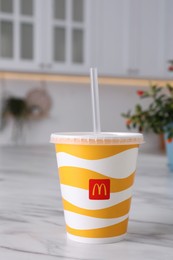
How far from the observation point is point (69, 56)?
2.90 m

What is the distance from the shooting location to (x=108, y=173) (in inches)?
26.4

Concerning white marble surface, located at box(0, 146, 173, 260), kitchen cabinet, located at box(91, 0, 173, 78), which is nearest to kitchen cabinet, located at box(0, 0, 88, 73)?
kitchen cabinet, located at box(91, 0, 173, 78)

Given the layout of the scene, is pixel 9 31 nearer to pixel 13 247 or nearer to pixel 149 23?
pixel 149 23

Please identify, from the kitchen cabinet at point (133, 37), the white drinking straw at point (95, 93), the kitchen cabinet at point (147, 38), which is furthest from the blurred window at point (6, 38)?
the white drinking straw at point (95, 93)

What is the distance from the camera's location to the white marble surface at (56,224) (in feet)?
2.07

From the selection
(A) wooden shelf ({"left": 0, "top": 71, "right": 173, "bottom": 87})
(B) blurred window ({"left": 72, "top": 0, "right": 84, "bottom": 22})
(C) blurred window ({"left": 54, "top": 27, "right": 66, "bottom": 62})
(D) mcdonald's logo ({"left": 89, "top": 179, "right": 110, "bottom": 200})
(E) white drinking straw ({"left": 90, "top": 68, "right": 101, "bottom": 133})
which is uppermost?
(B) blurred window ({"left": 72, "top": 0, "right": 84, "bottom": 22})

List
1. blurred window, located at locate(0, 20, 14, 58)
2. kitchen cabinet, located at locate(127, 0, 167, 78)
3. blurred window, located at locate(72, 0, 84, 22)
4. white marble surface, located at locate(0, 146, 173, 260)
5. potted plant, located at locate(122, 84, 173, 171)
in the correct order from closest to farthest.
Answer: white marble surface, located at locate(0, 146, 173, 260), potted plant, located at locate(122, 84, 173, 171), blurred window, located at locate(0, 20, 14, 58), blurred window, located at locate(72, 0, 84, 22), kitchen cabinet, located at locate(127, 0, 167, 78)

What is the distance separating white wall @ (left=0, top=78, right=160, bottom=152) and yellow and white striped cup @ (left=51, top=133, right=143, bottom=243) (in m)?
2.42

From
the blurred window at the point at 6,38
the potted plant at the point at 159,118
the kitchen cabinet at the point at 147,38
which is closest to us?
the potted plant at the point at 159,118

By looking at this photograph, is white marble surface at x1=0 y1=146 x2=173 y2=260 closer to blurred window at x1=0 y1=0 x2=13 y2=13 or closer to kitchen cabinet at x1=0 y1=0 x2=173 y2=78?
kitchen cabinet at x1=0 y1=0 x2=173 y2=78

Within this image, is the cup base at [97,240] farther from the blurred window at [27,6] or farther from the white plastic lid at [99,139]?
the blurred window at [27,6]

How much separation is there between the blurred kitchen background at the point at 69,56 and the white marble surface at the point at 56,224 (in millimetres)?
1511

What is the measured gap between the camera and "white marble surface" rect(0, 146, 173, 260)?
0.63 meters

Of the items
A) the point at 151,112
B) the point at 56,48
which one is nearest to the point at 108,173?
the point at 151,112
